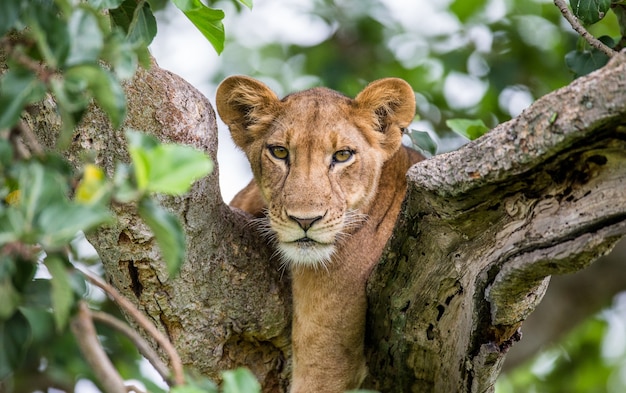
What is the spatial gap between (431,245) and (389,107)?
161 cm

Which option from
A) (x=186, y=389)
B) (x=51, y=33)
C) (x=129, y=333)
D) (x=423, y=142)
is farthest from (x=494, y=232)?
(x=51, y=33)

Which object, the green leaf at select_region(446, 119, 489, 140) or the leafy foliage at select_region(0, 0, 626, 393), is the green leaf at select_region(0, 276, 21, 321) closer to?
the leafy foliage at select_region(0, 0, 626, 393)

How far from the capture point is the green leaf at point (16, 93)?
2338 millimetres

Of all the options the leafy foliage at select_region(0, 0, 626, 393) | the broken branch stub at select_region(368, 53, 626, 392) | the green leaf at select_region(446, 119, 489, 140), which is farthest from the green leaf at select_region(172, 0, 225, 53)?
the green leaf at select_region(446, 119, 489, 140)

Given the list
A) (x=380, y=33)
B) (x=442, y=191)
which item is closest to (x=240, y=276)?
(x=442, y=191)

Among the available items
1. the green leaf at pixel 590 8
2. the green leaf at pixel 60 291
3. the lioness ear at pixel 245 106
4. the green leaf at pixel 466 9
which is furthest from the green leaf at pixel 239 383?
the green leaf at pixel 466 9

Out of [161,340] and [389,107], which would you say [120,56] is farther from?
[389,107]

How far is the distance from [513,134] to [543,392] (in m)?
6.46

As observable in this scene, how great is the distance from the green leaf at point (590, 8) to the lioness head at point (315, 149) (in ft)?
4.75

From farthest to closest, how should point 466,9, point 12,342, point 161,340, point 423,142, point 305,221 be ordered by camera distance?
point 466,9 < point 423,142 < point 305,221 < point 161,340 < point 12,342

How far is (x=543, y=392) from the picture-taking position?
9.24m

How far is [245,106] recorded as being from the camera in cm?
555

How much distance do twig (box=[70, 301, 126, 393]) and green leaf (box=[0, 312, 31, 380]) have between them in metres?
0.16

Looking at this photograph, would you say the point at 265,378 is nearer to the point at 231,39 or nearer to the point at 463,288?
the point at 463,288
